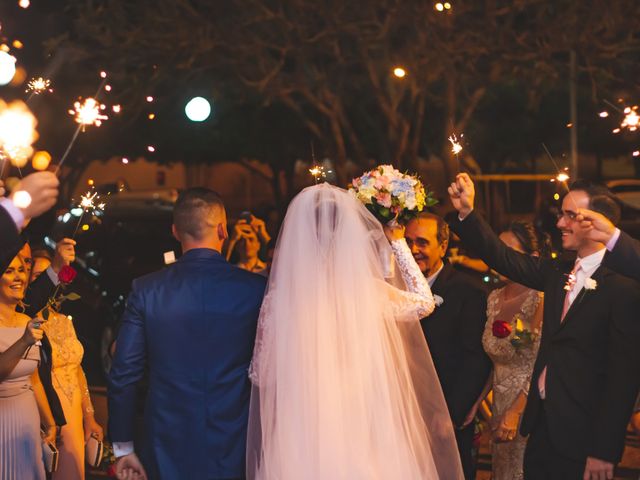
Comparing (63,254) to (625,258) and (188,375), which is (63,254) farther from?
(625,258)

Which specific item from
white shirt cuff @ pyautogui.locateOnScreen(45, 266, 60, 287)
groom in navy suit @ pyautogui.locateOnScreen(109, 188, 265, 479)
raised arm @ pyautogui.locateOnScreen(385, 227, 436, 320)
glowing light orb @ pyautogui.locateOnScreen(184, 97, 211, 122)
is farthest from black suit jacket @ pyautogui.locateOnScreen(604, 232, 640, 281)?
white shirt cuff @ pyautogui.locateOnScreen(45, 266, 60, 287)

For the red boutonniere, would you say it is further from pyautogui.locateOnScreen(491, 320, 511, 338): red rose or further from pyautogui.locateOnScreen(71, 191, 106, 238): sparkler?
pyautogui.locateOnScreen(491, 320, 511, 338): red rose

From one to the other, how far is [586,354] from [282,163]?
94.0 ft

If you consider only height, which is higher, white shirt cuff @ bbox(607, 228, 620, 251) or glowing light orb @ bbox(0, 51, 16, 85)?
glowing light orb @ bbox(0, 51, 16, 85)

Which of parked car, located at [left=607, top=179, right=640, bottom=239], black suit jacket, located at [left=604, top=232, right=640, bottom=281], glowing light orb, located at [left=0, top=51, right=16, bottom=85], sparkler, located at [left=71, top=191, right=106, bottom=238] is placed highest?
parked car, located at [left=607, top=179, right=640, bottom=239]

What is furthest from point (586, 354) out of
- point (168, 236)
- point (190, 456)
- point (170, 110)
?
point (170, 110)

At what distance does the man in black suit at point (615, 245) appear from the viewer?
4.80 metres

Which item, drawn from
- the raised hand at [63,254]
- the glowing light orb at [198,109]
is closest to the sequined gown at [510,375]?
the glowing light orb at [198,109]

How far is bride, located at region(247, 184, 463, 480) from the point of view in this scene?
4707 mm

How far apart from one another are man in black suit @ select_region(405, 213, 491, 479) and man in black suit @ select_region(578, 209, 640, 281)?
1638 millimetres

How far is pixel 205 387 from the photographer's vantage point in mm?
5105

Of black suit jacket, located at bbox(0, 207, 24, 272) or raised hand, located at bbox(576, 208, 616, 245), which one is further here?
raised hand, located at bbox(576, 208, 616, 245)

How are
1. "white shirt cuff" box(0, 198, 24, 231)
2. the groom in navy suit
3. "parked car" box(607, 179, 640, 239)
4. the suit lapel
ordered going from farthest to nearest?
1. "parked car" box(607, 179, 640, 239)
2. the suit lapel
3. the groom in navy suit
4. "white shirt cuff" box(0, 198, 24, 231)

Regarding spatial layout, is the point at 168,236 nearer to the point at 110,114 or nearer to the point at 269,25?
the point at 269,25
